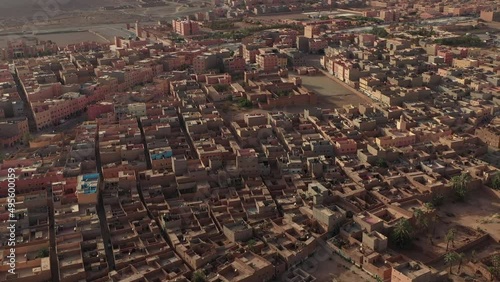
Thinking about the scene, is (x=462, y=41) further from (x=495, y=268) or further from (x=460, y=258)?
(x=495, y=268)

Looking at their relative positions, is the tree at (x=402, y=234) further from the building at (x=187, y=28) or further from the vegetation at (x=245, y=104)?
the building at (x=187, y=28)

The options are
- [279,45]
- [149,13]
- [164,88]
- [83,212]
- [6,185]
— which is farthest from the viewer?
[149,13]

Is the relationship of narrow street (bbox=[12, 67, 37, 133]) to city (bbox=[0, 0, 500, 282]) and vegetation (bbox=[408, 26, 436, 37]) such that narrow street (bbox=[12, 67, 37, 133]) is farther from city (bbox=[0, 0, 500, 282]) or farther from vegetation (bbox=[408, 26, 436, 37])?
vegetation (bbox=[408, 26, 436, 37])

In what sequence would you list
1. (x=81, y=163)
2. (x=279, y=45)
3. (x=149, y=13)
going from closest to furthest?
(x=81, y=163), (x=279, y=45), (x=149, y=13)

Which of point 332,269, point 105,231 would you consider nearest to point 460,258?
point 332,269

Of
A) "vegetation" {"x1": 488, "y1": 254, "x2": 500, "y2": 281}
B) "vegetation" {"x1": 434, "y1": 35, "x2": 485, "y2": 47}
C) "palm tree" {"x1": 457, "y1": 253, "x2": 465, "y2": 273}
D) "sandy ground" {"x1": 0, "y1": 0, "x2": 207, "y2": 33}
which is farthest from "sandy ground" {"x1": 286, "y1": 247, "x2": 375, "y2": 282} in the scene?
"sandy ground" {"x1": 0, "y1": 0, "x2": 207, "y2": 33}

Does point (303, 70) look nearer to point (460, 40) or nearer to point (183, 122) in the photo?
point (183, 122)

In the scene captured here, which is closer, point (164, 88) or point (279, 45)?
point (164, 88)

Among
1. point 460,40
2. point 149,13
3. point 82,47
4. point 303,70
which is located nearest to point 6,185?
point 303,70
